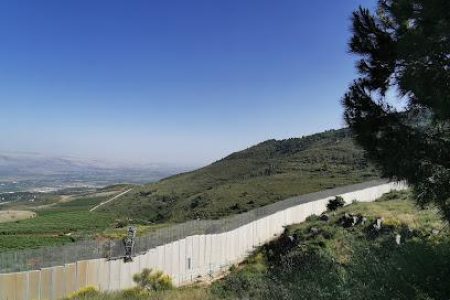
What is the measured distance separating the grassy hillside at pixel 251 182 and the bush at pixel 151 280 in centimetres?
2875

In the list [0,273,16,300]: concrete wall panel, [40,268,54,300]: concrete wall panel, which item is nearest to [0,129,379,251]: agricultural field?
[40,268,54,300]: concrete wall panel

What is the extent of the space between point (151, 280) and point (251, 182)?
6102 centimetres

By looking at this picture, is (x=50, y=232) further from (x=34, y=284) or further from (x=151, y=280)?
(x=34, y=284)

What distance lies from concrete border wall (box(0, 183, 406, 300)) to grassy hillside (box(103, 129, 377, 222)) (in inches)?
558

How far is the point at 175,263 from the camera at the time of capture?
29312 millimetres

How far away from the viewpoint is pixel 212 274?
104 ft

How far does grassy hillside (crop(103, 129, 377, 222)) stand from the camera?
7169 centimetres

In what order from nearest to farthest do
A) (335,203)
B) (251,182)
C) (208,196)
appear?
(335,203), (208,196), (251,182)

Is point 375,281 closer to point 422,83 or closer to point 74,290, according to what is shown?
point 422,83

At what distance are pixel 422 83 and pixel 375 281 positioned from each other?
4013 millimetres

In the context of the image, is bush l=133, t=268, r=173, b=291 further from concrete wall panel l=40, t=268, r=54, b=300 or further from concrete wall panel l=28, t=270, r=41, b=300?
concrete wall panel l=28, t=270, r=41, b=300

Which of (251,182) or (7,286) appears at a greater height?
(251,182)

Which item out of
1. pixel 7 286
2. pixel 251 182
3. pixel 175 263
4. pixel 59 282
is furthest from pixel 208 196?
pixel 7 286

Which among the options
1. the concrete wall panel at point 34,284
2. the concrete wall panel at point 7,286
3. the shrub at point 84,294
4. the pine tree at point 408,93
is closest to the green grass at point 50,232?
the concrete wall panel at point 34,284
